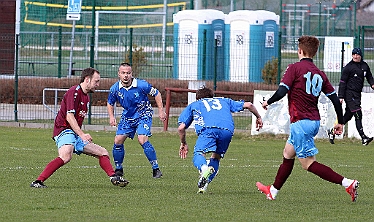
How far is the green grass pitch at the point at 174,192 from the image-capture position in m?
8.88

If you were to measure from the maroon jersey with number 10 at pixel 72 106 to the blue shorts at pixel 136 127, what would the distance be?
153cm

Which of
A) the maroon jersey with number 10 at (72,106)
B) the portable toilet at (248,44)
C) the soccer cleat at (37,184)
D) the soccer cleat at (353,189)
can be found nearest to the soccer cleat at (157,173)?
the maroon jersey with number 10 at (72,106)

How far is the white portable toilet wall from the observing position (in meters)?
24.3

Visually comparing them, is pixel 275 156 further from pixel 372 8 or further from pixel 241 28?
Answer: pixel 372 8

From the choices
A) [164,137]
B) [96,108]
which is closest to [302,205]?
[164,137]

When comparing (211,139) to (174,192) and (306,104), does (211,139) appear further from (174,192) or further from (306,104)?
(306,104)

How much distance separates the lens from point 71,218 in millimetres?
8484

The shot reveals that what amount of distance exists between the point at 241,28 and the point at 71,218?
22588mm

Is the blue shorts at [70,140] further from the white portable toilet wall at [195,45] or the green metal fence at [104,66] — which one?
the white portable toilet wall at [195,45]

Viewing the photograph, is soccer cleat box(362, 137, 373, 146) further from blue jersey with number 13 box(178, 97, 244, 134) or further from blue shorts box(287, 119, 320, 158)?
blue shorts box(287, 119, 320, 158)

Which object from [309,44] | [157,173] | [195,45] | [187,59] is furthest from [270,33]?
[309,44]

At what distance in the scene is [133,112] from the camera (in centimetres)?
1255

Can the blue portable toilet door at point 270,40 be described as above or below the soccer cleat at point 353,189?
above

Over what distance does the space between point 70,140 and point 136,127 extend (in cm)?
176
